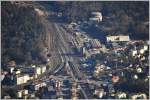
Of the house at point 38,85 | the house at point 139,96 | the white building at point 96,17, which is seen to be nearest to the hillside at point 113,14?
the white building at point 96,17

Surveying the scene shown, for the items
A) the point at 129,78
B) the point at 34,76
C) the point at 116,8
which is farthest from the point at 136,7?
the point at 34,76

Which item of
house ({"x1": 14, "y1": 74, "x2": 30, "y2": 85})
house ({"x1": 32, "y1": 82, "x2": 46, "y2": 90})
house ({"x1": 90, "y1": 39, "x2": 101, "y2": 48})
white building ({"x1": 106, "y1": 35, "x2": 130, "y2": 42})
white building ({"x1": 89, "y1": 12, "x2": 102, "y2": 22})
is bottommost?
house ({"x1": 32, "y1": 82, "x2": 46, "y2": 90})

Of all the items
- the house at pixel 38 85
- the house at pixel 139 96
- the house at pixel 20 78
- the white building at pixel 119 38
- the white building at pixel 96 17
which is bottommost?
the house at pixel 139 96

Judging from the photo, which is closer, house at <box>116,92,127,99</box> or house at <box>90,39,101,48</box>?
house at <box>116,92,127,99</box>

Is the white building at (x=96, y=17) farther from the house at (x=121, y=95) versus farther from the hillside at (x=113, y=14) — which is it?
the house at (x=121, y=95)

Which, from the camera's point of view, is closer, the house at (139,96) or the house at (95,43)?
the house at (139,96)

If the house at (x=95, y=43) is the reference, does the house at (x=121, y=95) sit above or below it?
below

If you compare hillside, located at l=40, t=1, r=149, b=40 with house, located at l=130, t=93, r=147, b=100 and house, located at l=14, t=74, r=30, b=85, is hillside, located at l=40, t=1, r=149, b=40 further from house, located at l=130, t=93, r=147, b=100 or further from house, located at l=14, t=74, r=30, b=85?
house, located at l=14, t=74, r=30, b=85

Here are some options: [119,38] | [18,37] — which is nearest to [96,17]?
[119,38]

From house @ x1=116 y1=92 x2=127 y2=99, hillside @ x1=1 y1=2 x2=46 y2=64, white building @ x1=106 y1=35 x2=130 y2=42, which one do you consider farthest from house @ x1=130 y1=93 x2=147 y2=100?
hillside @ x1=1 y1=2 x2=46 y2=64

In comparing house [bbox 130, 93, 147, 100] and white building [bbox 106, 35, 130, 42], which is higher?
white building [bbox 106, 35, 130, 42]

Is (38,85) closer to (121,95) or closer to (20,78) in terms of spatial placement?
(20,78)

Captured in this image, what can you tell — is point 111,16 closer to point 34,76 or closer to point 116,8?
point 116,8
